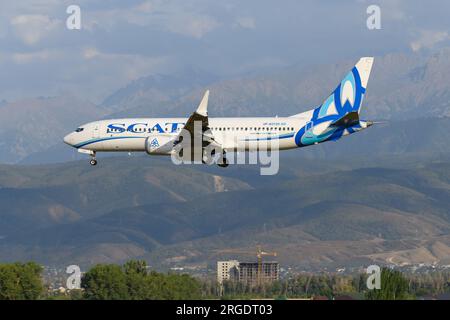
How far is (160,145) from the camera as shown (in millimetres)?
115125

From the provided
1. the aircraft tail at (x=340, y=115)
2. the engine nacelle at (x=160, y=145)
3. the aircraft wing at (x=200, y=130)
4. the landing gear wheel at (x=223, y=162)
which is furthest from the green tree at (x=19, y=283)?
the aircraft tail at (x=340, y=115)

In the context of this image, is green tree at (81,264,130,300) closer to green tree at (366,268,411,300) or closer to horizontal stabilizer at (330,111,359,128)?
green tree at (366,268,411,300)

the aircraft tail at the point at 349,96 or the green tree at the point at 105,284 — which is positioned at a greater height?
the aircraft tail at the point at 349,96

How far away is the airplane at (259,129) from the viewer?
368ft

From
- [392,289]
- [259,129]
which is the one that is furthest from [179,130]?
[392,289]

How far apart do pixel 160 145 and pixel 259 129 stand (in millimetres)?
10153

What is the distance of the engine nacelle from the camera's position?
377 feet

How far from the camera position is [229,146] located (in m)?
115

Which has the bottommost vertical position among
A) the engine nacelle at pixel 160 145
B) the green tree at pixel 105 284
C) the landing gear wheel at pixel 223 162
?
the green tree at pixel 105 284

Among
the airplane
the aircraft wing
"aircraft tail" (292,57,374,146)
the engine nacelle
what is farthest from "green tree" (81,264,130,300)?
"aircraft tail" (292,57,374,146)

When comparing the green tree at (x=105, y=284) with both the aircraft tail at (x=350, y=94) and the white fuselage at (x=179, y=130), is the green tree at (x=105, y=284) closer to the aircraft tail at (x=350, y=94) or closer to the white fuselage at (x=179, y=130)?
the white fuselage at (x=179, y=130)
